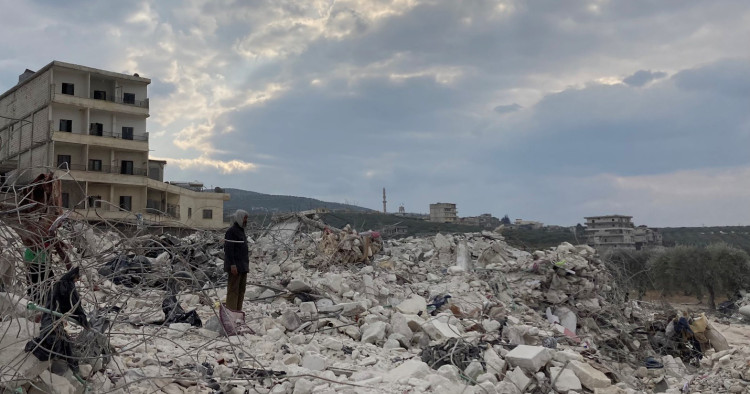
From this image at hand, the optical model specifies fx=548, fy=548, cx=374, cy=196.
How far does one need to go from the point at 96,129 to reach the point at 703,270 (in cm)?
3034

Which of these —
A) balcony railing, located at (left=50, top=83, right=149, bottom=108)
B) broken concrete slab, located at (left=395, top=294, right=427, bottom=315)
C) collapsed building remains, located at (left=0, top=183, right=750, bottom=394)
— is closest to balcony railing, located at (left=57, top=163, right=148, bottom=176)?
balcony railing, located at (left=50, top=83, right=149, bottom=108)

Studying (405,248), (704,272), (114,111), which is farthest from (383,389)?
(114,111)

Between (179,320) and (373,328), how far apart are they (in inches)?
85.5

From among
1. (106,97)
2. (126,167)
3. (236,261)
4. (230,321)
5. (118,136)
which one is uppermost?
(106,97)

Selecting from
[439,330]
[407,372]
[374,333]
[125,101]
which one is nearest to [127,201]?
[125,101]

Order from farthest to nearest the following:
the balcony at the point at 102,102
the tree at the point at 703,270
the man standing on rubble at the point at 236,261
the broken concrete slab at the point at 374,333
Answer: the balcony at the point at 102,102 → the tree at the point at 703,270 → the man standing on rubble at the point at 236,261 → the broken concrete slab at the point at 374,333

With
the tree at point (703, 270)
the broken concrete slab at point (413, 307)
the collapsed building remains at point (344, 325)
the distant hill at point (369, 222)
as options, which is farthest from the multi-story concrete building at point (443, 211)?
the broken concrete slab at point (413, 307)

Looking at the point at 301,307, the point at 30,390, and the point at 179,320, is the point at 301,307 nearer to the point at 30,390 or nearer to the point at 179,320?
the point at 179,320

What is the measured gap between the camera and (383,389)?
14.7 ft

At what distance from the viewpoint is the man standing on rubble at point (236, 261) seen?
21.0 ft

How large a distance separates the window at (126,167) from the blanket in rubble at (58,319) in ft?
89.9

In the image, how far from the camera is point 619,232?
5453 cm

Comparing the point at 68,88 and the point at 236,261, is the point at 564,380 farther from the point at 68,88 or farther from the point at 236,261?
the point at 68,88

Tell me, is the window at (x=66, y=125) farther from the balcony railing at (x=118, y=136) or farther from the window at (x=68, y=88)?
the window at (x=68, y=88)
